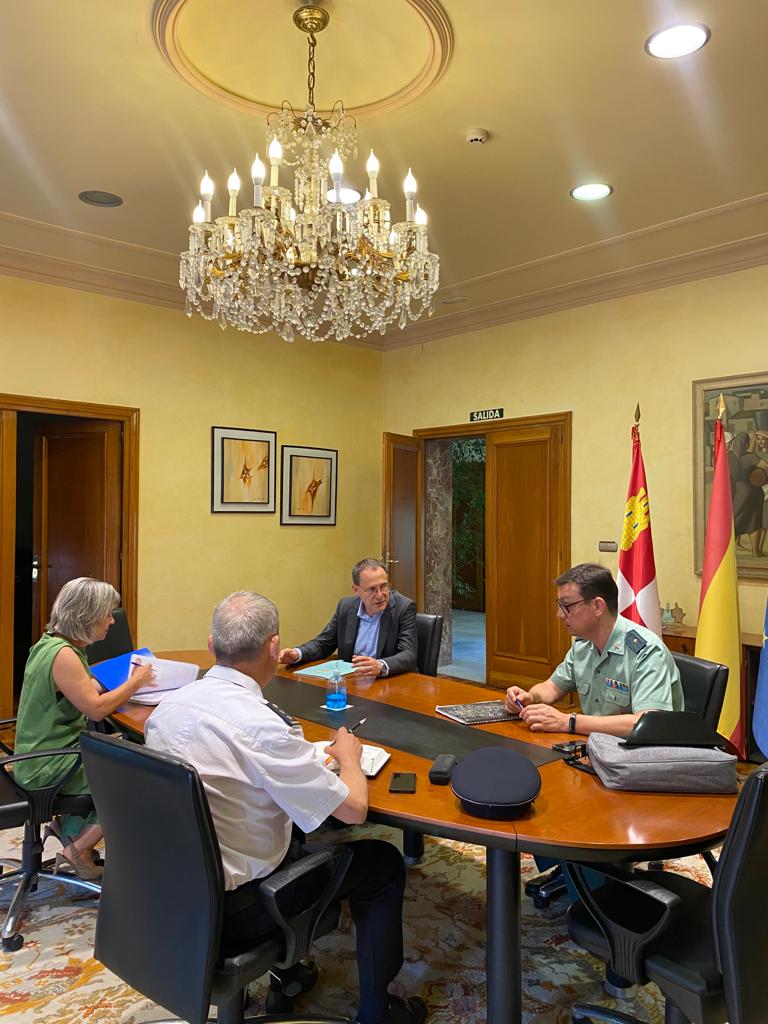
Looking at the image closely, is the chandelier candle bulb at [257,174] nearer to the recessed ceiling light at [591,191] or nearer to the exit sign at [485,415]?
the recessed ceiling light at [591,191]

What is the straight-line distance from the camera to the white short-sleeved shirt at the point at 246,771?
171 cm

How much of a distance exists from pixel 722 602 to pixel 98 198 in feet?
14.1

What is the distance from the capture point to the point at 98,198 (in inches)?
167

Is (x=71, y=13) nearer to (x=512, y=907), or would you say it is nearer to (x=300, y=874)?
(x=300, y=874)

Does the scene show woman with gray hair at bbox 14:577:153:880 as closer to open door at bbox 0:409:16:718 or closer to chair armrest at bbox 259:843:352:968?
chair armrest at bbox 259:843:352:968

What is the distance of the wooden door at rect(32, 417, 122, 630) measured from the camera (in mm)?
5684

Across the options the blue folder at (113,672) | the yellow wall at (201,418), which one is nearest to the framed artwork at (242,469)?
the yellow wall at (201,418)

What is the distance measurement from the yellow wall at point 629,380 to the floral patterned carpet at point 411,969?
9.45 ft

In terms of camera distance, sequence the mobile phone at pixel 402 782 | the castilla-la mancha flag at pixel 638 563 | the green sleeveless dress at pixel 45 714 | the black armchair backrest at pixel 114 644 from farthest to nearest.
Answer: the castilla-la mancha flag at pixel 638 563 < the black armchair backrest at pixel 114 644 < the green sleeveless dress at pixel 45 714 < the mobile phone at pixel 402 782

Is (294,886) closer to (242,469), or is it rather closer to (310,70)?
(310,70)

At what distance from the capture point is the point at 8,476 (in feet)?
16.8

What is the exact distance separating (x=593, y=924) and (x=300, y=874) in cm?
73

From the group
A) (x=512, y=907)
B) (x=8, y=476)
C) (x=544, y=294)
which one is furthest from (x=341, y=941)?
(x=544, y=294)

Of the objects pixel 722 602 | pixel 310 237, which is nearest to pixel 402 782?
pixel 310 237
